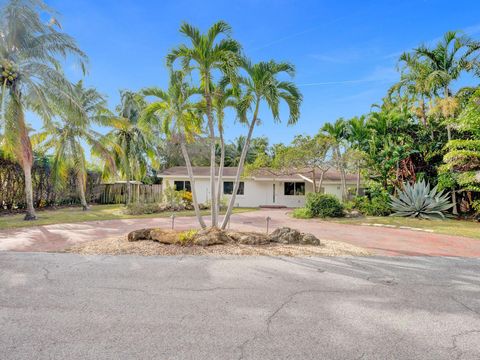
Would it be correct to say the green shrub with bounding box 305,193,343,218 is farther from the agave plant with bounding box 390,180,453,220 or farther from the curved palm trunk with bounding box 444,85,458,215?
Answer: the curved palm trunk with bounding box 444,85,458,215

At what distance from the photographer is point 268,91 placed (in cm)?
744

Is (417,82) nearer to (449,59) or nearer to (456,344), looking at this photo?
(449,59)

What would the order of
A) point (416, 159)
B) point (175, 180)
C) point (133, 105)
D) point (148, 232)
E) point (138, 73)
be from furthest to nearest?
point (175, 180), point (133, 105), point (416, 159), point (138, 73), point (148, 232)

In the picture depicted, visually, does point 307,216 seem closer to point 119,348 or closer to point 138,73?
point 138,73

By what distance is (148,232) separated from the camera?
7.59 meters

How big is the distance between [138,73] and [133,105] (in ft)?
19.3

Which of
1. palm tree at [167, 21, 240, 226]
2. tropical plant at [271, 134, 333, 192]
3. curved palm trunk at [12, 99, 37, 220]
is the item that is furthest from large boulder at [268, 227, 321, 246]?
curved palm trunk at [12, 99, 37, 220]

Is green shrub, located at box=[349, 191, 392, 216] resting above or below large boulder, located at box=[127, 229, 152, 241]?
above

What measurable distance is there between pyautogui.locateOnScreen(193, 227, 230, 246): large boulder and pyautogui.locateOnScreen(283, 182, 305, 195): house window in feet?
54.7

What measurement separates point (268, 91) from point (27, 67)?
36.1ft

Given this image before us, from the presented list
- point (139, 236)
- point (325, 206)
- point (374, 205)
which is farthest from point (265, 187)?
point (139, 236)

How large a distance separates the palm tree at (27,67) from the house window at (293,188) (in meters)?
16.2

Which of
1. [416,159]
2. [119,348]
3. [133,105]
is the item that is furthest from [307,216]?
[133,105]

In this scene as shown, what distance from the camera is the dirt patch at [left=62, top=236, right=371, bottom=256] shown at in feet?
21.0
